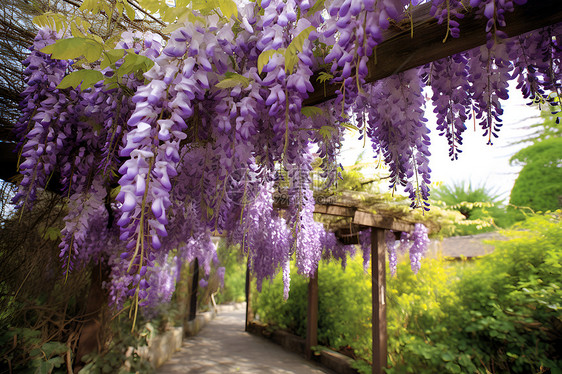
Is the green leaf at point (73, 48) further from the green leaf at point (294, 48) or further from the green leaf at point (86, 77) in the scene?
the green leaf at point (294, 48)

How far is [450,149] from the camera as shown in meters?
1.26

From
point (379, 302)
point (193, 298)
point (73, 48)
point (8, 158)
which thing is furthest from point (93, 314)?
point (193, 298)

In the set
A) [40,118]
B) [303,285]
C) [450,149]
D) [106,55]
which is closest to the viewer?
[106,55]

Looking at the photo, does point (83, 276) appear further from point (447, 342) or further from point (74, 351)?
point (447, 342)

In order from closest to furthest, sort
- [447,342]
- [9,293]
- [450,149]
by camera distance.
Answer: [450,149], [9,293], [447,342]

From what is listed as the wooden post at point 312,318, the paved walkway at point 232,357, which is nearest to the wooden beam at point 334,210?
the wooden post at point 312,318

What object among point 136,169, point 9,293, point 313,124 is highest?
point 313,124

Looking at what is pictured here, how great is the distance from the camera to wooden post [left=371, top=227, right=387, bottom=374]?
450cm

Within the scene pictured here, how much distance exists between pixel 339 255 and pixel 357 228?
3.37ft

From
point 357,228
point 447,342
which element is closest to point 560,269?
point 447,342

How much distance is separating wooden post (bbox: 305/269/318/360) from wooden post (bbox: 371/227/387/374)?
215 cm

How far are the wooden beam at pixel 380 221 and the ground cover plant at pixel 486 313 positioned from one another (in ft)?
2.98

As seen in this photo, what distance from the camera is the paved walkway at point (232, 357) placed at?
533cm

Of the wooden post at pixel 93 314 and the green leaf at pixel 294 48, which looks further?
the wooden post at pixel 93 314
